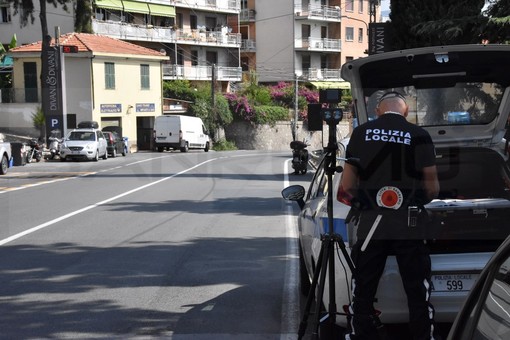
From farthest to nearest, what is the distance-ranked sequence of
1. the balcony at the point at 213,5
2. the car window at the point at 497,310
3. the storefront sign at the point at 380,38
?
the balcony at the point at 213,5 → the storefront sign at the point at 380,38 → the car window at the point at 497,310

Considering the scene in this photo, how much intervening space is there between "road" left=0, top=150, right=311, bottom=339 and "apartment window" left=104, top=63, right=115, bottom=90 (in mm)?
29746

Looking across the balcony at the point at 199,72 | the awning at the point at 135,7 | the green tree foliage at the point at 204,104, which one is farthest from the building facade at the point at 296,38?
the awning at the point at 135,7

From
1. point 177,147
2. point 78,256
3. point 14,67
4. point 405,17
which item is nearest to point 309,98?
point 177,147

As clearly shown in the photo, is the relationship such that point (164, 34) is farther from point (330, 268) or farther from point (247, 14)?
point (330, 268)

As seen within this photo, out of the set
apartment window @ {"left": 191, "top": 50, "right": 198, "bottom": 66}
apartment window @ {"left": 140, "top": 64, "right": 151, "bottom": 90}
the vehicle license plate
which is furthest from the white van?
the vehicle license plate

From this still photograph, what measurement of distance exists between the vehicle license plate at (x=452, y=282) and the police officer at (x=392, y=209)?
26cm

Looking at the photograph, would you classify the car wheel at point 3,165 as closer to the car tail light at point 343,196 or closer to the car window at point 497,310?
the car tail light at point 343,196

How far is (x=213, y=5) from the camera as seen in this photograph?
64.2 metres

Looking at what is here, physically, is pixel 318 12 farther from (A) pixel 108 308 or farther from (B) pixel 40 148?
(A) pixel 108 308

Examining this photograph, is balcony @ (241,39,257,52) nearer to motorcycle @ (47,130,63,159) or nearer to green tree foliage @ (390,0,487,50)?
motorcycle @ (47,130,63,159)

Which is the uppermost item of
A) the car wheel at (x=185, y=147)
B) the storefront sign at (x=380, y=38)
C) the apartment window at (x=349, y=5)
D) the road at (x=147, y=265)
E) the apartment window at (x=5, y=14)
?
the apartment window at (x=349, y=5)

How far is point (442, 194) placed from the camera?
253 inches

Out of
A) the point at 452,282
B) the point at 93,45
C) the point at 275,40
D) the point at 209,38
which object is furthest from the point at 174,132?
the point at 452,282

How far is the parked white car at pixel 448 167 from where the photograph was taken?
16.5 ft
